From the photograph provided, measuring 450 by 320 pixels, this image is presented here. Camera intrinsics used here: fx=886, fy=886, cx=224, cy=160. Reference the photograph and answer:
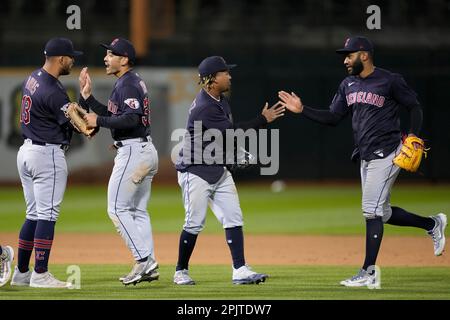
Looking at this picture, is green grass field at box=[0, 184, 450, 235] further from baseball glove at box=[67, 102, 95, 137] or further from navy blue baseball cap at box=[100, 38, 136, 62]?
baseball glove at box=[67, 102, 95, 137]

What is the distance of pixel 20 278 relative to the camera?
8.07m

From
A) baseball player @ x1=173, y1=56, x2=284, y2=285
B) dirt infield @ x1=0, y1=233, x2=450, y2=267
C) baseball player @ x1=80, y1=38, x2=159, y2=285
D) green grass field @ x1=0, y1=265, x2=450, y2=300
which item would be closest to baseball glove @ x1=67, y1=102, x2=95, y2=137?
baseball player @ x1=80, y1=38, x2=159, y2=285

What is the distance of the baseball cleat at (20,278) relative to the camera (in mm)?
8027

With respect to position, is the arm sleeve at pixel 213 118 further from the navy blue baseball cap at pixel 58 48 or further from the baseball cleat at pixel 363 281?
the baseball cleat at pixel 363 281

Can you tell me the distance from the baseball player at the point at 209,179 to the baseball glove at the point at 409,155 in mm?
→ 1175

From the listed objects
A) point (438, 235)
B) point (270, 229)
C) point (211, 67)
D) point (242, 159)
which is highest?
point (211, 67)

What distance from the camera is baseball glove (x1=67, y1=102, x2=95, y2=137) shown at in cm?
777

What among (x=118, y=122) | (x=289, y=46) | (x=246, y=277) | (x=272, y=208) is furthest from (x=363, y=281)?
(x=289, y=46)

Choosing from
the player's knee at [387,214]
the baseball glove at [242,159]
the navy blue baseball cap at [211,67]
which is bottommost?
the player's knee at [387,214]

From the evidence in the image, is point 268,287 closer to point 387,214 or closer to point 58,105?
point 387,214

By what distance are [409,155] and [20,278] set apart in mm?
3688

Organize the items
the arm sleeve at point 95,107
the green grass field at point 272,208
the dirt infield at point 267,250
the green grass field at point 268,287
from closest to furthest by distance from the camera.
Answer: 1. the green grass field at point 268,287
2. the arm sleeve at point 95,107
3. the dirt infield at point 267,250
4. the green grass field at point 272,208

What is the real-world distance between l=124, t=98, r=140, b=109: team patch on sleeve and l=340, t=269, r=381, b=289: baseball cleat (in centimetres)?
242

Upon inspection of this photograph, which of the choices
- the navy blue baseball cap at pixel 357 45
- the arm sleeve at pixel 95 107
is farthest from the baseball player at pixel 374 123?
the arm sleeve at pixel 95 107
